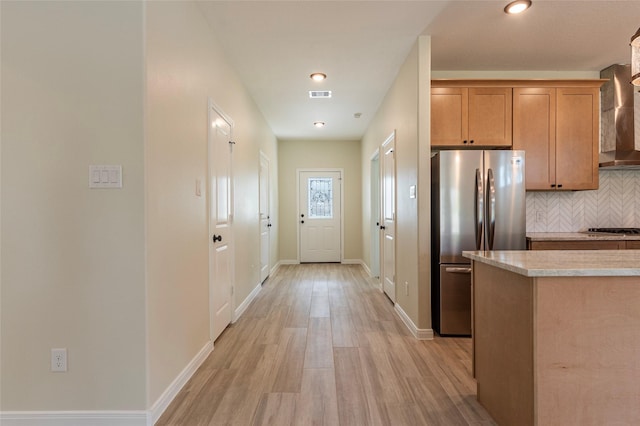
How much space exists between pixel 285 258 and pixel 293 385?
479cm

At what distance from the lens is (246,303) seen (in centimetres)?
382

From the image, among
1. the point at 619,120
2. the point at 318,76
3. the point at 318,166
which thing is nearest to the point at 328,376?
the point at 318,76

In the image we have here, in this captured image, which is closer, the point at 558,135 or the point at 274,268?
the point at 558,135

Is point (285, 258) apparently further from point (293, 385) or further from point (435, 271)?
point (293, 385)

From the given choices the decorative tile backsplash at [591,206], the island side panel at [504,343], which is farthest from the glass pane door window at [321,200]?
the island side panel at [504,343]

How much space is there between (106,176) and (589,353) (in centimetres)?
245

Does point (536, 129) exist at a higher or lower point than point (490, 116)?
lower

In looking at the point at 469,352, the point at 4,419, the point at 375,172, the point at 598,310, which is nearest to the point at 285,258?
the point at 375,172

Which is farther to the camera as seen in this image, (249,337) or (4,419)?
(249,337)

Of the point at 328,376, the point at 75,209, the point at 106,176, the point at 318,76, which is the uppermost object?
the point at 318,76

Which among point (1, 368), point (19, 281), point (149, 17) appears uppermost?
point (149, 17)

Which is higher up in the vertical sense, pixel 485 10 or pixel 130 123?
pixel 485 10

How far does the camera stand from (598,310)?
4.51 feet

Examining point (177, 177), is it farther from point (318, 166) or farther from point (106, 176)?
point (318, 166)
